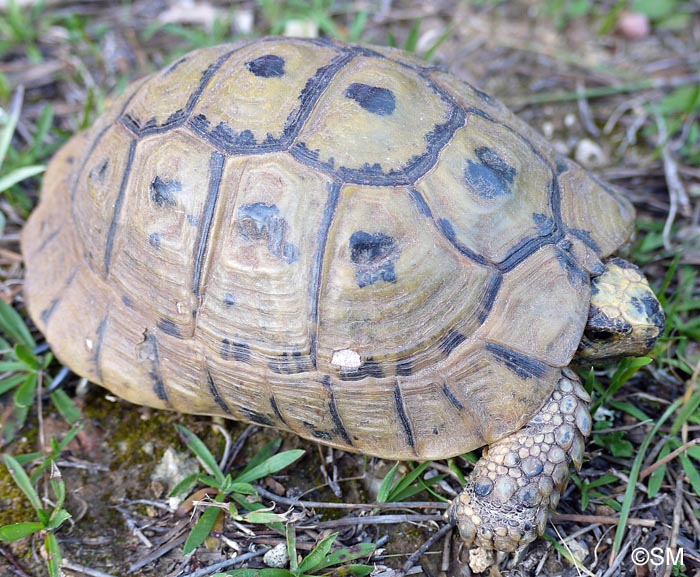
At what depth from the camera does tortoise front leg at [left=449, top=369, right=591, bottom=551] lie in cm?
212

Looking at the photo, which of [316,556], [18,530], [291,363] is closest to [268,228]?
[291,363]

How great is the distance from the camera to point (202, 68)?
95.5 inches

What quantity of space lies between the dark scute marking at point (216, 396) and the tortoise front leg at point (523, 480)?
3.04ft

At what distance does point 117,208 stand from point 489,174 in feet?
4.66

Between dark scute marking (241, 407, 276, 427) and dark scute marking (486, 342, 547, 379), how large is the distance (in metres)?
0.88

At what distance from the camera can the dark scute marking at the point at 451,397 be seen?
7.10ft

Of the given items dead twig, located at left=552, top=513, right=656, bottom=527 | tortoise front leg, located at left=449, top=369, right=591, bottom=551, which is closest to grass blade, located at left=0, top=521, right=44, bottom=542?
tortoise front leg, located at left=449, top=369, right=591, bottom=551

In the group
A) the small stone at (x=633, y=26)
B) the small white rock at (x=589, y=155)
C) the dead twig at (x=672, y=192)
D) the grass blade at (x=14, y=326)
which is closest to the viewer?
the grass blade at (x=14, y=326)

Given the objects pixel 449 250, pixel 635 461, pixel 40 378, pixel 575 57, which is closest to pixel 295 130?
pixel 449 250

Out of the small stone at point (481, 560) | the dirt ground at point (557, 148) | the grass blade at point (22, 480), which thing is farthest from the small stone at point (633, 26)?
the grass blade at point (22, 480)

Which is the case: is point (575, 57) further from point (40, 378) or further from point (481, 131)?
point (40, 378)

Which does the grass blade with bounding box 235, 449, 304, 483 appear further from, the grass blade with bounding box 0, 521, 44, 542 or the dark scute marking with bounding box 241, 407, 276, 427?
the grass blade with bounding box 0, 521, 44, 542

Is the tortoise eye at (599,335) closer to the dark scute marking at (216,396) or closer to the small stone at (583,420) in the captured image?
the small stone at (583,420)

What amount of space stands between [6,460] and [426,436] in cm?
158
